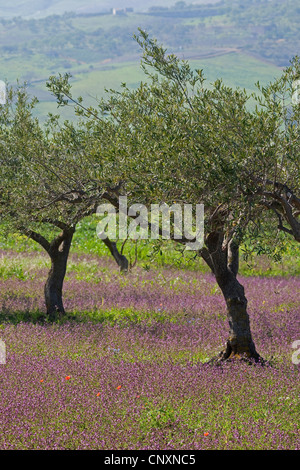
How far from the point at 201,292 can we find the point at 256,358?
7.79 metres

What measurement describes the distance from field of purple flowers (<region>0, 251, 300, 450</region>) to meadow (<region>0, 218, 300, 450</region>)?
18 millimetres

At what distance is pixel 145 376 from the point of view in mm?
8352

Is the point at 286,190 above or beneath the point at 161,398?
above

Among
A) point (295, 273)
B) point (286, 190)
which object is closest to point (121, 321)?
point (286, 190)

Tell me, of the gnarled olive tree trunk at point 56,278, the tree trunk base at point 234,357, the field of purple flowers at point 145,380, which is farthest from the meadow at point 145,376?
the gnarled olive tree trunk at point 56,278

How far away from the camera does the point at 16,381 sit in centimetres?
808

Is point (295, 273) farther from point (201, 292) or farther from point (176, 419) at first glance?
point (176, 419)

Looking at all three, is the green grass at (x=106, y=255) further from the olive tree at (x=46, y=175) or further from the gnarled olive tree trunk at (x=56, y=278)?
the olive tree at (x=46, y=175)

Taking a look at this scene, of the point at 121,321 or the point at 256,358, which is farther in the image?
the point at 121,321

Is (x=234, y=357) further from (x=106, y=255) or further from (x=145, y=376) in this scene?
(x=106, y=255)

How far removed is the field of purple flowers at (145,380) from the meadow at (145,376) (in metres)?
0.02

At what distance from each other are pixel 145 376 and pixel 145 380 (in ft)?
0.54

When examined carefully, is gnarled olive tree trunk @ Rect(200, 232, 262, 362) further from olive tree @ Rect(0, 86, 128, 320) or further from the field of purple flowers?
olive tree @ Rect(0, 86, 128, 320)

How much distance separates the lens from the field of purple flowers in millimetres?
6418
